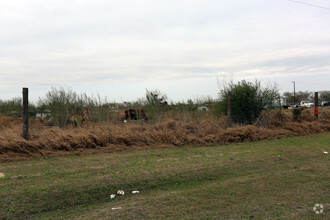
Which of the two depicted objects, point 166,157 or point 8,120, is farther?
point 8,120

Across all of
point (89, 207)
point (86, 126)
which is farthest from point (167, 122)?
point (89, 207)

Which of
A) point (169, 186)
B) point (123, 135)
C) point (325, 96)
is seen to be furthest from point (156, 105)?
point (325, 96)

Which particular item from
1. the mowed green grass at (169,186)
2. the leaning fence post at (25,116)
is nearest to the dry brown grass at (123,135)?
the leaning fence post at (25,116)

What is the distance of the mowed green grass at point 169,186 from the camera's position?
16.4 ft

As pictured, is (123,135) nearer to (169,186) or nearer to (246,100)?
(169,186)

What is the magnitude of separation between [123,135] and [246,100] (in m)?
8.74

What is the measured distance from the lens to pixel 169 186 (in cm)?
661

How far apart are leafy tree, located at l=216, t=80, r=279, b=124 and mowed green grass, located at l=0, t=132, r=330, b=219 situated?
7107 mm

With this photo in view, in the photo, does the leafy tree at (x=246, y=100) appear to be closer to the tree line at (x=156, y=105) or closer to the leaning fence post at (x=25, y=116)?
the tree line at (x=156, y=105)

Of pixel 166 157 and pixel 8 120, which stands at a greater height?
pixel 8 120

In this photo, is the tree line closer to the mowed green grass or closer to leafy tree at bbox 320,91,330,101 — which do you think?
the mowed green grass

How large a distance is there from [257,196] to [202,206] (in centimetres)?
130

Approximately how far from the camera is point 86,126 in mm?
12820

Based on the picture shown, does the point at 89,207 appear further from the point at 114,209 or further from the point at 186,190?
the point at 186,190
